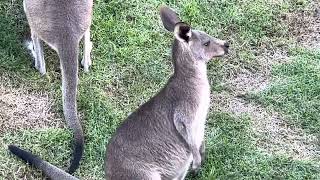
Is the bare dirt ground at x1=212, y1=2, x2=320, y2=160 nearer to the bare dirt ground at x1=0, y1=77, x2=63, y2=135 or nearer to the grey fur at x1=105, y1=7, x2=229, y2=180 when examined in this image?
the grey fur at x1=105, y1=7, x2=229, y2=180

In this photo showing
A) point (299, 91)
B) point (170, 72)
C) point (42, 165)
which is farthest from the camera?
point (170, 72)

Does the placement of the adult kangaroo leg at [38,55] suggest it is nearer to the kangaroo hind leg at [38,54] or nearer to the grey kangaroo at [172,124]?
the kangaroo hind leg at [38,54]

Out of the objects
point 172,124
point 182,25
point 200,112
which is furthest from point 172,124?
point 182,25

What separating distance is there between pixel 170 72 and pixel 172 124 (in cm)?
119

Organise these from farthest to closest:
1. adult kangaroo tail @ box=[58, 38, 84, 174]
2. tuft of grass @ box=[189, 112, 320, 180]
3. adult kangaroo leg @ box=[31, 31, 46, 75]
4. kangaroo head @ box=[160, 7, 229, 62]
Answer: adult kangaroo leg @ box=[31, 31, 46, 75], adult kangaroo tail @ box=[58, 38, 84, 174], tuft of grass @ box=[189, 112, 320, 180], kangaroo head @ box=[160, 7, 229, 62]

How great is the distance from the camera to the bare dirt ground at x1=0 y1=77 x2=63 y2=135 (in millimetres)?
5359

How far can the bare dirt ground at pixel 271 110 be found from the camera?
527 centimetres

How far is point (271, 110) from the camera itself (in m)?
5.51

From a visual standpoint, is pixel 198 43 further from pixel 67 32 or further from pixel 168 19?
pixel 67 32

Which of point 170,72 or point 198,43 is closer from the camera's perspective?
point 198,43

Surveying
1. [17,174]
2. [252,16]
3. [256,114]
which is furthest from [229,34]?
[17,174]

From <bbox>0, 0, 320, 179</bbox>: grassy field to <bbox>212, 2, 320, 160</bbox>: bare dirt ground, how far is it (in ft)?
0.04

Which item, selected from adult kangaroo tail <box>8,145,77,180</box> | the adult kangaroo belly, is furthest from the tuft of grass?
the adult kangaroo belly

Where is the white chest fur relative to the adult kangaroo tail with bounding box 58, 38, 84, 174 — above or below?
above
